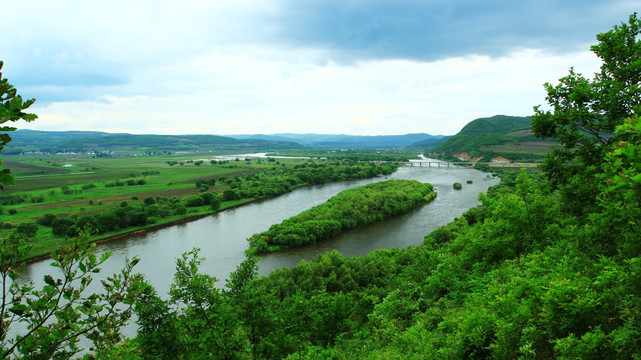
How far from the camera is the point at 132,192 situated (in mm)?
60031

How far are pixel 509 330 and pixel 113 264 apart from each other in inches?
1267

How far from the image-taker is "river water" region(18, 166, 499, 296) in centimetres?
2718

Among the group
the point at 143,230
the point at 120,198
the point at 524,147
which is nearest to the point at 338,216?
the point at 143,230

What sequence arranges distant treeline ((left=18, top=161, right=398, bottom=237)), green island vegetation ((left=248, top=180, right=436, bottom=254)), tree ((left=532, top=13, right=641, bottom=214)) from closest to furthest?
tree ((left=532, top=13, right=641, bottom=214)) < green island vegetation ((left=248, top=180, right=436, bottom=254)) < distant treeline ((left=18, top=161, right=398, bottom=237))

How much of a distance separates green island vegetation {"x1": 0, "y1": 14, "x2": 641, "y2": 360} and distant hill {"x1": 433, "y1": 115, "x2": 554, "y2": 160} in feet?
204

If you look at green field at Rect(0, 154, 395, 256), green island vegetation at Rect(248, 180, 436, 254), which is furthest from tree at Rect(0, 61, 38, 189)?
green field at Rect(0, 154, 395, 256)

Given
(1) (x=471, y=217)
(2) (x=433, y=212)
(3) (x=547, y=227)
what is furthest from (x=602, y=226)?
(2) (x=433, y=212)

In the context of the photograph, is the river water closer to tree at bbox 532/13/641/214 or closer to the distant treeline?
Result: the distant treeline

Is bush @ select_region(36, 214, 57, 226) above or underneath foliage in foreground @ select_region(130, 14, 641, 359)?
underneath

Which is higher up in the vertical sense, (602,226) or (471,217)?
(602,226)

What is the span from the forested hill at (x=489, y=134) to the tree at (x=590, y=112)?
4707 inches

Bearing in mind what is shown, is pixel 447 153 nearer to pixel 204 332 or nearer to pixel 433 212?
pixel 433 212

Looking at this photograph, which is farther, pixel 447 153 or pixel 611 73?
pixel 447 153

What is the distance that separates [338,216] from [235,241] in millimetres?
11804
